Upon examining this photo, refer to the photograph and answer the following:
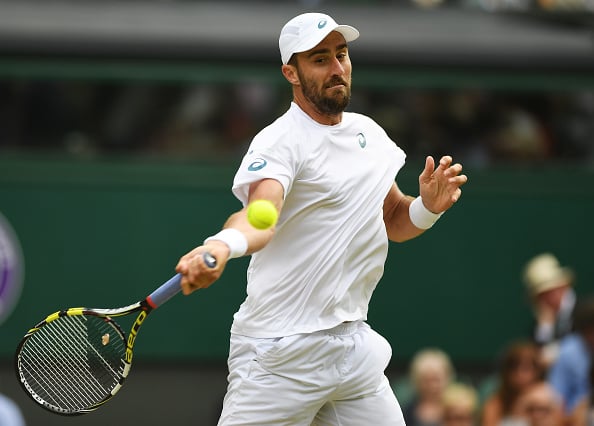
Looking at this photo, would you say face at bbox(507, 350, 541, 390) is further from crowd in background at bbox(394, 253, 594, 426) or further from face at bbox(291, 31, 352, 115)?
face at bbox(291, 31, 352, 115)

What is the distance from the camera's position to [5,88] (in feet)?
36.3

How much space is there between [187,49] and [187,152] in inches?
32.9

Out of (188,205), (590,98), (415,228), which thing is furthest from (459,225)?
(415,228)

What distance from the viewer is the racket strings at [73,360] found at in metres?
5.40

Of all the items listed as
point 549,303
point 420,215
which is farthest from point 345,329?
point 549,303

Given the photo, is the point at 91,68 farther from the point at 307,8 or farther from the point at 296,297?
the point at 296,297

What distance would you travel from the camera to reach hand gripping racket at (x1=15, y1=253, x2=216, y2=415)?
5348 millimetres

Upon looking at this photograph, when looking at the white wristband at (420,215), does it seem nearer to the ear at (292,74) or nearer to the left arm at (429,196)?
the left arm at (429,196)

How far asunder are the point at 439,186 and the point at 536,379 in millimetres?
4058

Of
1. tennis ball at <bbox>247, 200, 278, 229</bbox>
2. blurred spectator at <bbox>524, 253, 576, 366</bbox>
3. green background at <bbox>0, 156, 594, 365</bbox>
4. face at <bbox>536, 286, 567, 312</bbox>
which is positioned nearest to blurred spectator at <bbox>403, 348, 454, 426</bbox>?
blurred spectator at <bbox>524, 253, 576, 366</bbox>

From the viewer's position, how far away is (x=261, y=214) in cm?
482

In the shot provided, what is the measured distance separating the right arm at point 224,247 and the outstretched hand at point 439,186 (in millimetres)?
845

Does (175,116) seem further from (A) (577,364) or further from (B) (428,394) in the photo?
(A) (577,364)

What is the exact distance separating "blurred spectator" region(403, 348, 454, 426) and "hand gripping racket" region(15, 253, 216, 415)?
166 inches
